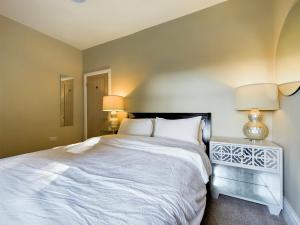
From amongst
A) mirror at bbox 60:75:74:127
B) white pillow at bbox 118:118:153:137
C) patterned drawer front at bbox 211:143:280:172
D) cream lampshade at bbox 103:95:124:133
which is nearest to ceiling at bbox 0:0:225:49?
mirror at bbox 60:75:74:127

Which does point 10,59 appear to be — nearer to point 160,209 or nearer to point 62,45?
point 62,45

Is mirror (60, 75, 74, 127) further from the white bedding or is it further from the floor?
the floor

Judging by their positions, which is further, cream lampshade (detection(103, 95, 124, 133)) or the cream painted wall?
cream lampshade (detection(103, 95, 124, 133))

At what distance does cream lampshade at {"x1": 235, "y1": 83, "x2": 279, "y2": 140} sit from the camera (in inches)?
65.9

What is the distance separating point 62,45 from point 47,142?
2095 mm

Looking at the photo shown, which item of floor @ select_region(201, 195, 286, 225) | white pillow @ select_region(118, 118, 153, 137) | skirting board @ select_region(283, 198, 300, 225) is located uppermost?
white pillow @ select_region(118, 118, 153, 137)

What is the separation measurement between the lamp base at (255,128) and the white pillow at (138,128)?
128 centimetres

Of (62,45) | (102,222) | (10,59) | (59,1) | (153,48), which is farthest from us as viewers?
(62,45)

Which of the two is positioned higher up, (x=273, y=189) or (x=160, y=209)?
(x=160, y=209)

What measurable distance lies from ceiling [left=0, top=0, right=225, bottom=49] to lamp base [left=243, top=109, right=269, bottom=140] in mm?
1690

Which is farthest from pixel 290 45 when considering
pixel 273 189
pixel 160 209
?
pixel 160 209

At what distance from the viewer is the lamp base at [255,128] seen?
6.17ft

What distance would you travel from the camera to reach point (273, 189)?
5.59ft

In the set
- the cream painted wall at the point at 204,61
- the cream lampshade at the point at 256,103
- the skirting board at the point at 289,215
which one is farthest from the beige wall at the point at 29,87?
the skirting board at the point at 289,215
